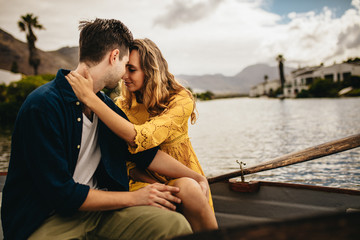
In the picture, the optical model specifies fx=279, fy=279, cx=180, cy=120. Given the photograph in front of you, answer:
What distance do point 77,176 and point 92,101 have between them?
53 cm

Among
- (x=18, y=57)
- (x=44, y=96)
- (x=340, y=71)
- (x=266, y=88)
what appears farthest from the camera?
(x=18, y=57)

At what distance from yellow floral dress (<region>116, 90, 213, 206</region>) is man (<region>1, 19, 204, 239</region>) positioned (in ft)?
0.88

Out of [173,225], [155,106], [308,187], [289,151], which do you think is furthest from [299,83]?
[173,225]

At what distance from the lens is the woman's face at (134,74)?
2805 millimetres

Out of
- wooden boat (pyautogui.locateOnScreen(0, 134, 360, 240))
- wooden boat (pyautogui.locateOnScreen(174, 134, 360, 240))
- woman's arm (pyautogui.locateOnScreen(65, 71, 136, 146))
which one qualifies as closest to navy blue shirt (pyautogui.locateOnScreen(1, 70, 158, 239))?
woman's arm (pyautogui.locateOnScreen(65, 71, 136, 146))

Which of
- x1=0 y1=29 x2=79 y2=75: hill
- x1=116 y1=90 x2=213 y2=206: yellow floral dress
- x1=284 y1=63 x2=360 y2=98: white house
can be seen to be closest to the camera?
x1=116 y1=90 x2=213 y2=206: yellow floral dress

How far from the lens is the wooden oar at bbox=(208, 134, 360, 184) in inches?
125

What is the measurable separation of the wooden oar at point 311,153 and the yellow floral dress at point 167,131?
1.40 meters

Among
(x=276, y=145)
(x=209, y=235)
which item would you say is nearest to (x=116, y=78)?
(x=209, y=235)

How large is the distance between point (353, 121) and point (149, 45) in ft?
76.1

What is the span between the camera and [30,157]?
1599 millimetres

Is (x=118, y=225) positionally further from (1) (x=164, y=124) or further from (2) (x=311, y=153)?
(2) (x=311, y=153)

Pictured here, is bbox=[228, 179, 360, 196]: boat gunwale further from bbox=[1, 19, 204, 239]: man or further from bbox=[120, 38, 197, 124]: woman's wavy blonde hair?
bbox=[1, 19, 204, 239]: man

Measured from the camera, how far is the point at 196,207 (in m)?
2.01
